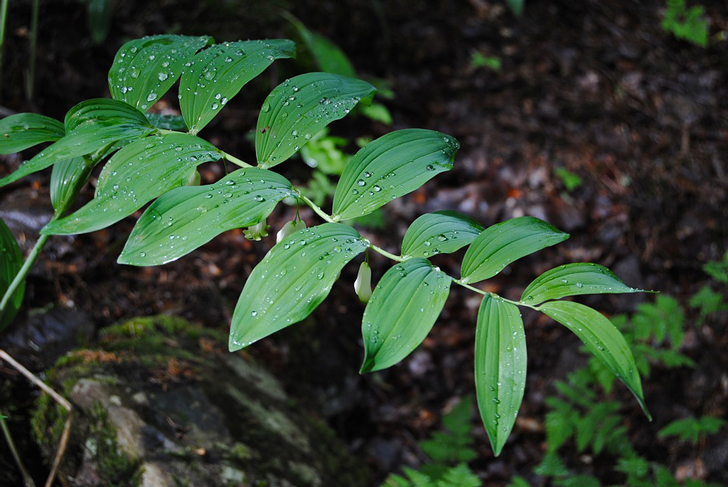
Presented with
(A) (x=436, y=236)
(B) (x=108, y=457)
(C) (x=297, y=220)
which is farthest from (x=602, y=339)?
(B) (x=108, y=457)

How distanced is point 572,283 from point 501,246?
0.53ft

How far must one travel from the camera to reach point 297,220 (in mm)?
1323

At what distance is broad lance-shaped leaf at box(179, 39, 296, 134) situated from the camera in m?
1.23

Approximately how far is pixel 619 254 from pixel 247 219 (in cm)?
400

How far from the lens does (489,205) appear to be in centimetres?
441

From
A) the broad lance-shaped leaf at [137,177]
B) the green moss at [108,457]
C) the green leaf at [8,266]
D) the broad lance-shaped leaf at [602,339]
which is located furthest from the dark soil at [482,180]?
the broad lance-shaped leaf at [602,339]

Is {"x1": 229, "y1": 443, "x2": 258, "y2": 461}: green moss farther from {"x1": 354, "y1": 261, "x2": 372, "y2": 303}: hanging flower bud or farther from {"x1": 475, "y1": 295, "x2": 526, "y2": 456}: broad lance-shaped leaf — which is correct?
{"x1": 475, "y1": 295, "x2": 526, "y2": 456}: broad lance-shaped leaf

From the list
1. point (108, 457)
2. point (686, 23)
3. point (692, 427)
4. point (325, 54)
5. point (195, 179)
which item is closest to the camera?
point (195, 179)

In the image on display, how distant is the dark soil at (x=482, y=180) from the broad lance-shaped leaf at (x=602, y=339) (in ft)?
7.54

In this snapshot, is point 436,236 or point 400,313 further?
point 436,236

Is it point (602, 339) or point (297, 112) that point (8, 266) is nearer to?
point (297, 112)

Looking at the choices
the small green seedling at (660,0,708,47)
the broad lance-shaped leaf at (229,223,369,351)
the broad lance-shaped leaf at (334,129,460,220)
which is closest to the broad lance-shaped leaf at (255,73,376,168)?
the broad lance-shaped leaf at (334,129,460,220)

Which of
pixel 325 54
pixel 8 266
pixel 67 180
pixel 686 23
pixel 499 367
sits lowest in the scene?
pixel 686 23

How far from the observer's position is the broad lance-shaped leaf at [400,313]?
0.93 m
